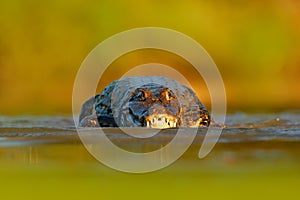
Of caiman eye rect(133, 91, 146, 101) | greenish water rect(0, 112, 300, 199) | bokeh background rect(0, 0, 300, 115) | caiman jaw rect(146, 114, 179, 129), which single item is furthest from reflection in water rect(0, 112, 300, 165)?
bokeh background rect(0, 0, 300, 115)

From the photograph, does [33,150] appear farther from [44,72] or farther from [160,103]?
[44,72]

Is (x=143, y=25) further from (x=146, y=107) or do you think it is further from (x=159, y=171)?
(x=159, y=171)

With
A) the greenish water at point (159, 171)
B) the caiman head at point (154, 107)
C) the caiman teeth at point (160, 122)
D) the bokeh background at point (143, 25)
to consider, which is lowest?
the greenish water at point (159, 171)

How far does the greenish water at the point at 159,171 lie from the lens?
3.15m

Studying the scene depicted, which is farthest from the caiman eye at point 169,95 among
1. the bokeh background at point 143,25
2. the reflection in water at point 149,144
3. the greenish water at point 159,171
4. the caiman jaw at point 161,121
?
the bokeh background at point 143,25

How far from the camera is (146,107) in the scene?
22.5ft

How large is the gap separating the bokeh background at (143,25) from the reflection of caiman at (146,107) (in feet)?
9.32

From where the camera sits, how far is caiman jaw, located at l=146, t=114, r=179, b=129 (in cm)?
653

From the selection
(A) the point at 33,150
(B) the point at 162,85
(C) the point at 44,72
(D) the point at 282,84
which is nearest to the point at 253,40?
(D) the point at 282,84

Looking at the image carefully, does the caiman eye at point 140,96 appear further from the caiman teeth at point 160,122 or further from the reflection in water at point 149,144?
the reflection in water at point 149,144

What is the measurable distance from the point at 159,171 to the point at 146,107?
3.07 metres

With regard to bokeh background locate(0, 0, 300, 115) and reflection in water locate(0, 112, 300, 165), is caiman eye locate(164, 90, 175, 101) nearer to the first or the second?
reflection in water locate(0, 112, 300, 165)

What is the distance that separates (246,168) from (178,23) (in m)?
7.05

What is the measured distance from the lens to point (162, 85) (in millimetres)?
7336
